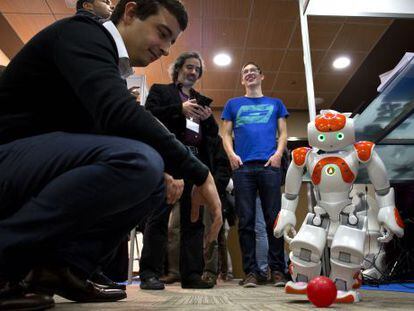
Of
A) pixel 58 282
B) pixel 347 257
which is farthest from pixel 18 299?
pixel 347 257

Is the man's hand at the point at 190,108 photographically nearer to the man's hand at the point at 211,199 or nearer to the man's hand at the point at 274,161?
the man's hand at the point at 274,161

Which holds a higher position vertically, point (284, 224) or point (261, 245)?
point (284, 224)

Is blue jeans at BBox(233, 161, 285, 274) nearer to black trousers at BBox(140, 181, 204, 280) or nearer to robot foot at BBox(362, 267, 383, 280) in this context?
black trousers at BBox(140, 181, 204, 280)

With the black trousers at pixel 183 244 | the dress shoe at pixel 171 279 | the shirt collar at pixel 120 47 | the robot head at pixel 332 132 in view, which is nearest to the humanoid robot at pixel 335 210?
the robot head at pixel 332 132

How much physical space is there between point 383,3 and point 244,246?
1.83 metres

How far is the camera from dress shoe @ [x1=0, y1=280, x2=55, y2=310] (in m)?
0.78

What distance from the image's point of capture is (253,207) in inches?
95.4

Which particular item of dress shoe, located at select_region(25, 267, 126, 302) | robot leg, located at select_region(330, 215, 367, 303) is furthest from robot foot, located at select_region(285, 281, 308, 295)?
dress shoe, located at select_region(25, 267, 126, 302)

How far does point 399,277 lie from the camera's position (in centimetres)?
298

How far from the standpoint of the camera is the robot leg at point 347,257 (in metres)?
1.56

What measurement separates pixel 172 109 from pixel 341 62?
3656 millimetres

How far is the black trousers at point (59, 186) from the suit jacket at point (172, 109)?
112 cm

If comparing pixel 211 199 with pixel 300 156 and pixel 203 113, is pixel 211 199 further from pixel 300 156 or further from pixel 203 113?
pixel 203 113

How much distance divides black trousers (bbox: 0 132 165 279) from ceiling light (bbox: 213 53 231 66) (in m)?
4.07
